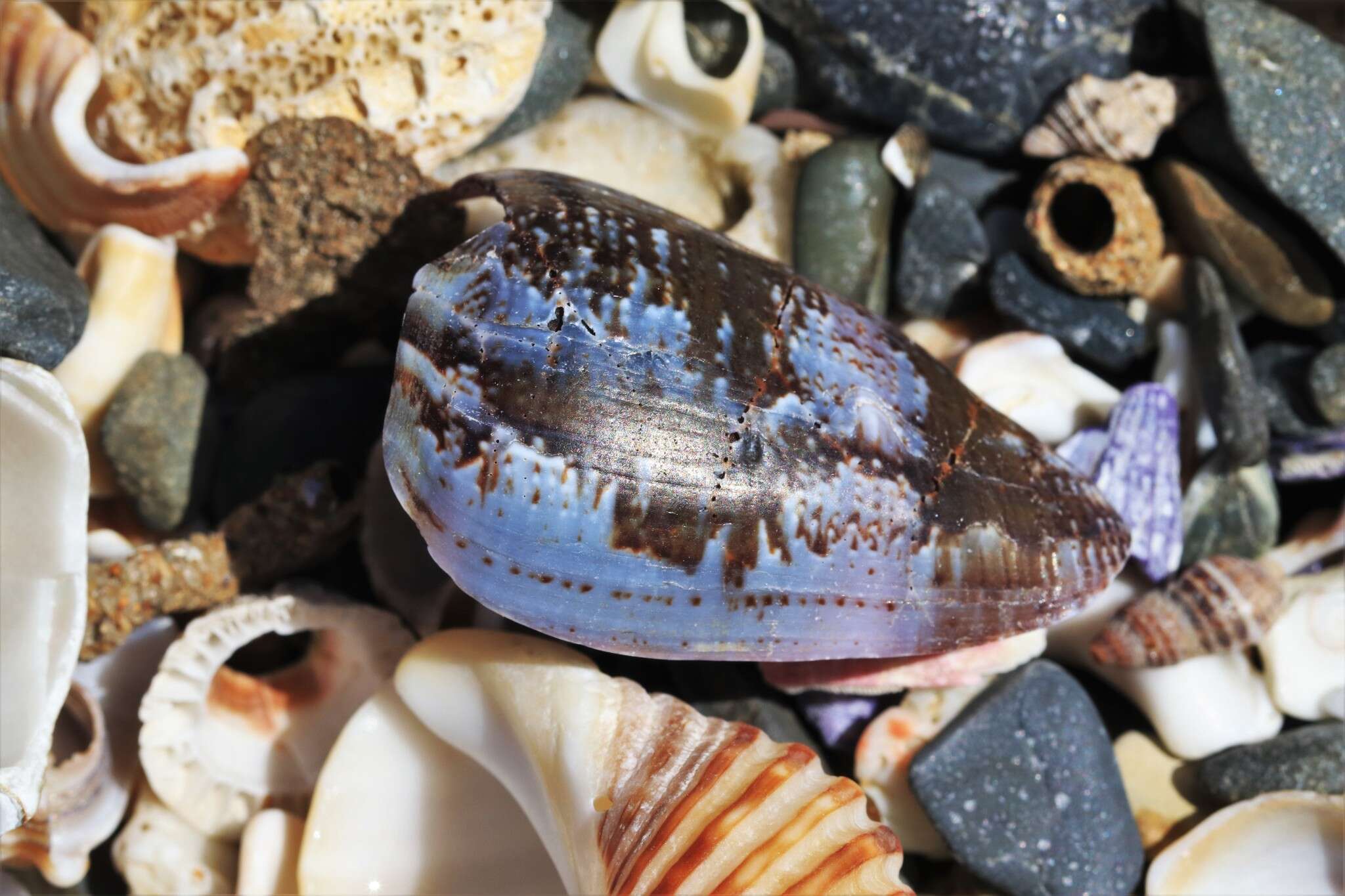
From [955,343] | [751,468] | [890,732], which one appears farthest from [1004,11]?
[890,732]

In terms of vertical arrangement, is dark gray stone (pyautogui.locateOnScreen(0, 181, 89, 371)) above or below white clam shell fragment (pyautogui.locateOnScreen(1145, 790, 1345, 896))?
above

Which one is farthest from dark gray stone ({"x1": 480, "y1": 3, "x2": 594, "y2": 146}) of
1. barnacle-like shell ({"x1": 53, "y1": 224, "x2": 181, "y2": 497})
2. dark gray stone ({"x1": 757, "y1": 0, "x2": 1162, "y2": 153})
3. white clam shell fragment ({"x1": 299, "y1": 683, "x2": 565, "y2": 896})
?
white clam shell fragment ({"x1": 299, "y1": 683, "x2": 565, "y2": 896})

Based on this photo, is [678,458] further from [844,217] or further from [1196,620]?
[1196,620]

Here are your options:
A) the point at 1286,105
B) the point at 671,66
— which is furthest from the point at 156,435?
the point at 1286,105

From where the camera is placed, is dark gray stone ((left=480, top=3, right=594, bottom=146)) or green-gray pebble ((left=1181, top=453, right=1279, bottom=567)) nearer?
green-gray pebble ((left=1181, top=453, right=1279, bottom=567))

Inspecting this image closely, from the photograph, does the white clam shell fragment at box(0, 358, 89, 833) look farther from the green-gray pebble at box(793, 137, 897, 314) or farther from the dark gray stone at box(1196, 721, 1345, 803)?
the dark gray stone at box(1196, 721, 1345, 803)
